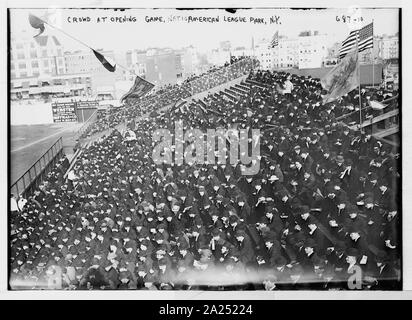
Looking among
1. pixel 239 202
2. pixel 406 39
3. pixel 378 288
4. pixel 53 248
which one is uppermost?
pixel 406 39

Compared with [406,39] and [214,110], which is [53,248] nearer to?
[214,110]

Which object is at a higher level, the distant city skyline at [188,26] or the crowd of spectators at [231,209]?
A: the distant city skyline at [188,26]

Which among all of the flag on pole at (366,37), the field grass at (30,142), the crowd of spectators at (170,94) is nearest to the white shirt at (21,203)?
the field grass at (30,142)

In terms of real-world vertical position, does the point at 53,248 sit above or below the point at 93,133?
below

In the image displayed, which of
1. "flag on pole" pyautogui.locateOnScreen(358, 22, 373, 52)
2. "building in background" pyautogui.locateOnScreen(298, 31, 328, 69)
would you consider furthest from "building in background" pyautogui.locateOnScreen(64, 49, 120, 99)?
"flag on pole" pyautogui.locateOnScreen(358, 22, 373, 52)

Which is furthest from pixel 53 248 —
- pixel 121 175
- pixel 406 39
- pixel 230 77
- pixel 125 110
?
pixel 406 39

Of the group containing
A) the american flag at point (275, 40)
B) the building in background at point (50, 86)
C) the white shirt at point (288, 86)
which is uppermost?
the american flag at point (275, 40)

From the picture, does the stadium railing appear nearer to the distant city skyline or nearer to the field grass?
the field grass

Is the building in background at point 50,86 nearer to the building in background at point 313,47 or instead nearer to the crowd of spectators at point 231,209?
the crowd of spectators at point 231,209

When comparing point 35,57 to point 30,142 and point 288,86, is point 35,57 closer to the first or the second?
point 30,142
